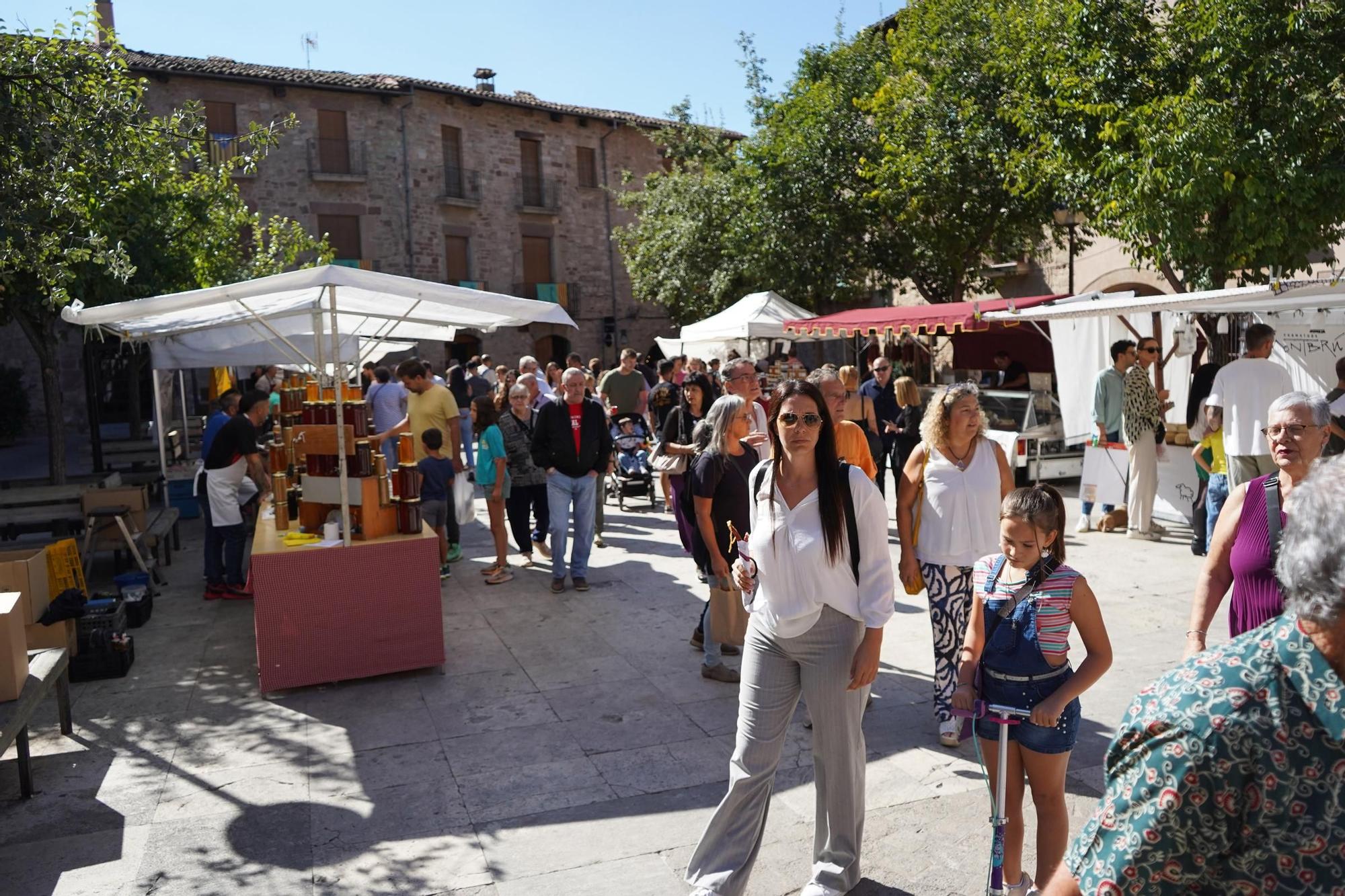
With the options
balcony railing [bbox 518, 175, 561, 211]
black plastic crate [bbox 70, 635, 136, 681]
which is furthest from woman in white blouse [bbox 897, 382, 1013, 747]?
balcony railing [bbox 518, 175, 561, 211]

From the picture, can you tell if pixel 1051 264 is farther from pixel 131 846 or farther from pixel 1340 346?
pixel 131 846

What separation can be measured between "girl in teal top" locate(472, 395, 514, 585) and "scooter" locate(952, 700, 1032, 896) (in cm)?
575

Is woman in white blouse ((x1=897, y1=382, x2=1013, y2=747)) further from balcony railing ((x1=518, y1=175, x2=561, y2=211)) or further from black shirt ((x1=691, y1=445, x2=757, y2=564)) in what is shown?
balcony railing ((x1=518, y1=175, x2=561, y2=211))

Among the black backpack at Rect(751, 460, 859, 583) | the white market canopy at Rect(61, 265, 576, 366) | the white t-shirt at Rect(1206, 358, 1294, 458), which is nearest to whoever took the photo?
the black backpack at Rect(751, 460, 859, 583)

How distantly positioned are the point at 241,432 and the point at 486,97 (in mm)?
24418

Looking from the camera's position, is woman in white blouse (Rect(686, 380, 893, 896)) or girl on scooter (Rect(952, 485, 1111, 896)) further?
woman in white blouse (Rect(686, 380, 893, 896))

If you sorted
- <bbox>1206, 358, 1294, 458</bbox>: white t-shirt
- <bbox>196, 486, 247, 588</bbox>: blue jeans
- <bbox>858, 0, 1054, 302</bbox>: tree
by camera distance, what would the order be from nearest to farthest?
<bbox>1206, 358, 1294, 458</bbox>: white t-shirt
<bbox>196, 486, 247, 588</bbox>: blue jeans
<bbox>858, 0, 1054, 302</bbox>: tree

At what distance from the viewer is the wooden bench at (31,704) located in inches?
165

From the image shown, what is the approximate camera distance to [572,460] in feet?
25.8

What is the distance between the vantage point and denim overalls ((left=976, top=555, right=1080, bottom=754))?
3131mm

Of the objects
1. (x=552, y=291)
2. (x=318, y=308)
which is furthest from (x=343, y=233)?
(x=318, y=308)

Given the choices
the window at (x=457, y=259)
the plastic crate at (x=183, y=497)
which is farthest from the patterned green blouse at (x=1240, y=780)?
the window at (x=457, y=259)

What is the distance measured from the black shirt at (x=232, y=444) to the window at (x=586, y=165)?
86.3ft

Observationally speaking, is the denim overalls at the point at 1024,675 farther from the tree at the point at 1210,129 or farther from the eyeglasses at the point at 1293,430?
the tree at the point at 1210,129
